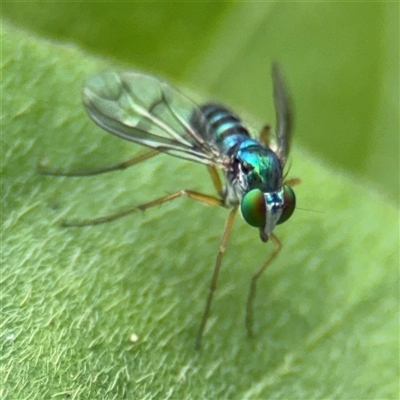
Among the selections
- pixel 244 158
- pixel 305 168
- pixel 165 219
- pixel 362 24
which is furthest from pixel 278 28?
pixel 165 219

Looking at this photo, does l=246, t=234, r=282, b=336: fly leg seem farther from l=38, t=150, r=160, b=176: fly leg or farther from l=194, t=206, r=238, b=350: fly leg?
l=38, t=150, r=160, b=176: fly leg

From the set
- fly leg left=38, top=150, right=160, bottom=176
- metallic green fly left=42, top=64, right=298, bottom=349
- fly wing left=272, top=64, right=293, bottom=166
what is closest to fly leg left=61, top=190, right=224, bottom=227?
metallic green fly left=42, top=64, right=298, bottom=349

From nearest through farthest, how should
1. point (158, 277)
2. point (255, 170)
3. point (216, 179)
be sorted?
point (158, 277), point (255, 170), point (216, 179)

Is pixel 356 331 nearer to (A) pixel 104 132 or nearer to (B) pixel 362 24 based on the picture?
(A) pixel 104 132

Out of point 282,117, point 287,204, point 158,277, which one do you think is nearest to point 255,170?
point 287,204

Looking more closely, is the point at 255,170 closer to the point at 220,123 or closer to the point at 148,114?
the point at 220,123

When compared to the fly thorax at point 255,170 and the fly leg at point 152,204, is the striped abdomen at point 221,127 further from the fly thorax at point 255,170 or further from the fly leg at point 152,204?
the fly leg at point 152,204
